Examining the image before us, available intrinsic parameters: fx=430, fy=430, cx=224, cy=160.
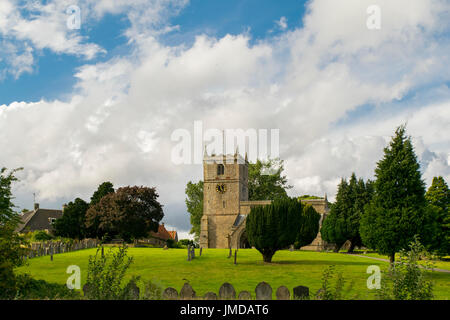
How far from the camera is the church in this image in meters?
57.8

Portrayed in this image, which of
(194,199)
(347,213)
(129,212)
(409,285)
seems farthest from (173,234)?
(409,285)

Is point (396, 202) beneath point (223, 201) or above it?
beneath

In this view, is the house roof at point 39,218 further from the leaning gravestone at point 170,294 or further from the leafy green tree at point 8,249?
the leaning gravestone at point 170,294

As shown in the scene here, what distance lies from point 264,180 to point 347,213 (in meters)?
18.4

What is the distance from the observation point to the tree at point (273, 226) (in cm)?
3050

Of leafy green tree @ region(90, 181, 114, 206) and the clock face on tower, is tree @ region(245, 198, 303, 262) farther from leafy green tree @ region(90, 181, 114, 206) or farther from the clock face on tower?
leafy green tree @ region(90, 181, 114, 206)

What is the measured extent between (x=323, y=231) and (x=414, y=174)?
2683 centimetres

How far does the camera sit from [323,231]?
52281 mm

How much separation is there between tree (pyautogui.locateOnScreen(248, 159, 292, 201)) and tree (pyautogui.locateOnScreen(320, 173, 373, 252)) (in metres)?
14.5

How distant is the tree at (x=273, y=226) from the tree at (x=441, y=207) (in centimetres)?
1717

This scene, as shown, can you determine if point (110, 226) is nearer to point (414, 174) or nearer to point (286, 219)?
point (286, 219)

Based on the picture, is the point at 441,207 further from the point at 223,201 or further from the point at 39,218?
the point at 39,218

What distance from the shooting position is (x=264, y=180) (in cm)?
6681
